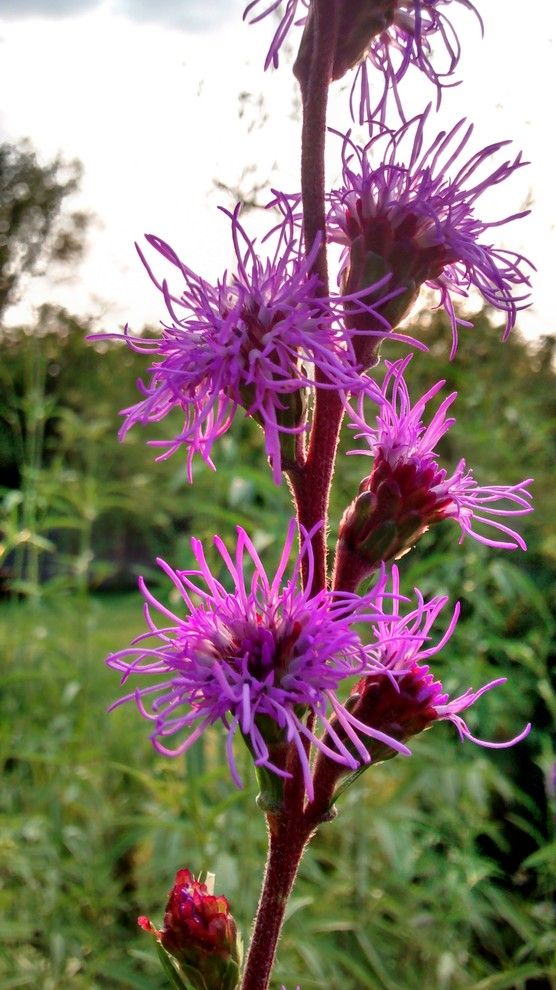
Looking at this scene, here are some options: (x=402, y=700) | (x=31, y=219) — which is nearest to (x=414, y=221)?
(x=402, y=700)

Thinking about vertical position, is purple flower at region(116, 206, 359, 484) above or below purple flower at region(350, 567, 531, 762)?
above

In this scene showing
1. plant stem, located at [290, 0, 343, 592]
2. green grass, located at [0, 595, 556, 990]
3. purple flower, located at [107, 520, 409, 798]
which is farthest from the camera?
green grass, located at [0, 595, 556, 990]

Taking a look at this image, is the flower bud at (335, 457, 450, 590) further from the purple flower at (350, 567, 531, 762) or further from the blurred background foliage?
the blurred background foliage

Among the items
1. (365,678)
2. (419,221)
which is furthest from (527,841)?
(419,221)

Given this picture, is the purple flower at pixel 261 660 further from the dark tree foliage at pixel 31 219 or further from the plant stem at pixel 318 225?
the dark tree foliage at pixel 31 219

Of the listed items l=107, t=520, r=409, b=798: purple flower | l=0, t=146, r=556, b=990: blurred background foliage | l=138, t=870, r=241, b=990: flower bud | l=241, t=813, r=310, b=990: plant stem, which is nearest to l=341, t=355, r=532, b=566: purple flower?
l=107, t=520, r=409, b=798: purple flower

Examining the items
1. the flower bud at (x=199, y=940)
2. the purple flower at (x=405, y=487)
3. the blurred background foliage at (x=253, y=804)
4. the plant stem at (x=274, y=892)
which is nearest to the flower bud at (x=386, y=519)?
the purple flower at (x=405, y=487)
